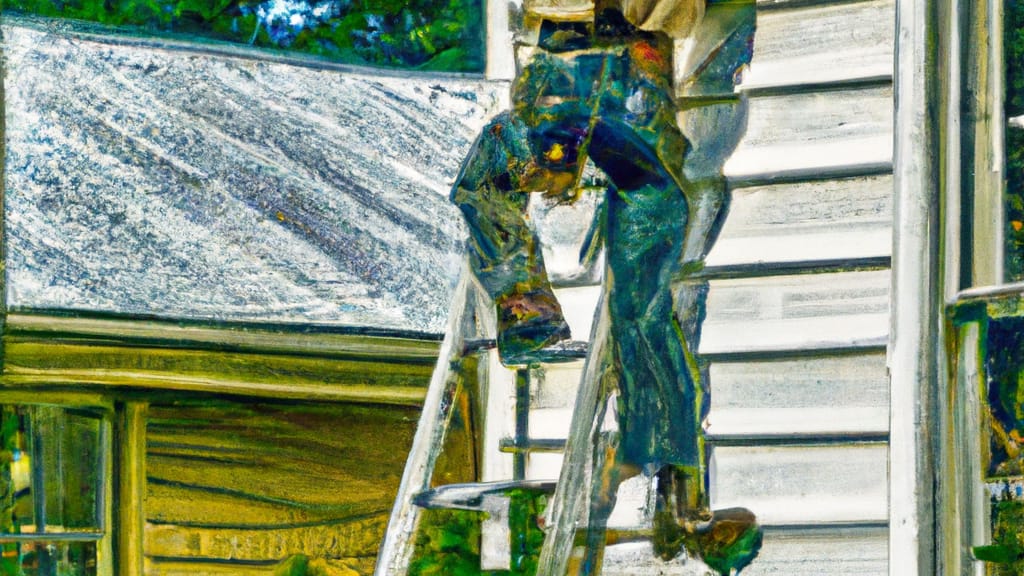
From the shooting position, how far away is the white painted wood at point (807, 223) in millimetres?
2178

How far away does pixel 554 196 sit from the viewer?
2.43 metres

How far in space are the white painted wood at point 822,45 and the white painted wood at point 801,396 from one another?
1.74ft

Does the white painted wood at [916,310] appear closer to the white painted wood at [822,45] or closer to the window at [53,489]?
the white painted wood at [822,45]

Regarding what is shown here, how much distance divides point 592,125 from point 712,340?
19.3 inches

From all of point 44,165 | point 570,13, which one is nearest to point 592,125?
point 570,13

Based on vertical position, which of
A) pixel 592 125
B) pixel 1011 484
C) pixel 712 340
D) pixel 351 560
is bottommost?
pixel 351 560

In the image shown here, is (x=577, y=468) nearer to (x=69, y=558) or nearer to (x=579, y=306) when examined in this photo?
(x=579, y=306)

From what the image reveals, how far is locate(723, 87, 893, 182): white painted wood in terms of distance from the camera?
2178 mm

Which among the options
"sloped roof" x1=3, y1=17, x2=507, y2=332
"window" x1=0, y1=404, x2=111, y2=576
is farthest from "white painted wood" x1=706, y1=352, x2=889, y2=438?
"window" x1=0, y1=404, x2=111, y2=576

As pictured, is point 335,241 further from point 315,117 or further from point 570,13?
point 570,13

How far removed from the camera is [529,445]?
99.2 inches

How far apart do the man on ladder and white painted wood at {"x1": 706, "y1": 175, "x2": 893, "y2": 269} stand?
0.21 ft

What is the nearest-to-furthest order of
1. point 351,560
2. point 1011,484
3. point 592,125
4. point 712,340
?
point 1011,484 < point 592,125 < point 712,340 < point 351,560

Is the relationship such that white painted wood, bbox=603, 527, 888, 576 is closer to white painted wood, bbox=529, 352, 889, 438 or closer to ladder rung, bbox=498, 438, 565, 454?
white painted wood, bbox=529, 352, 889, 438
